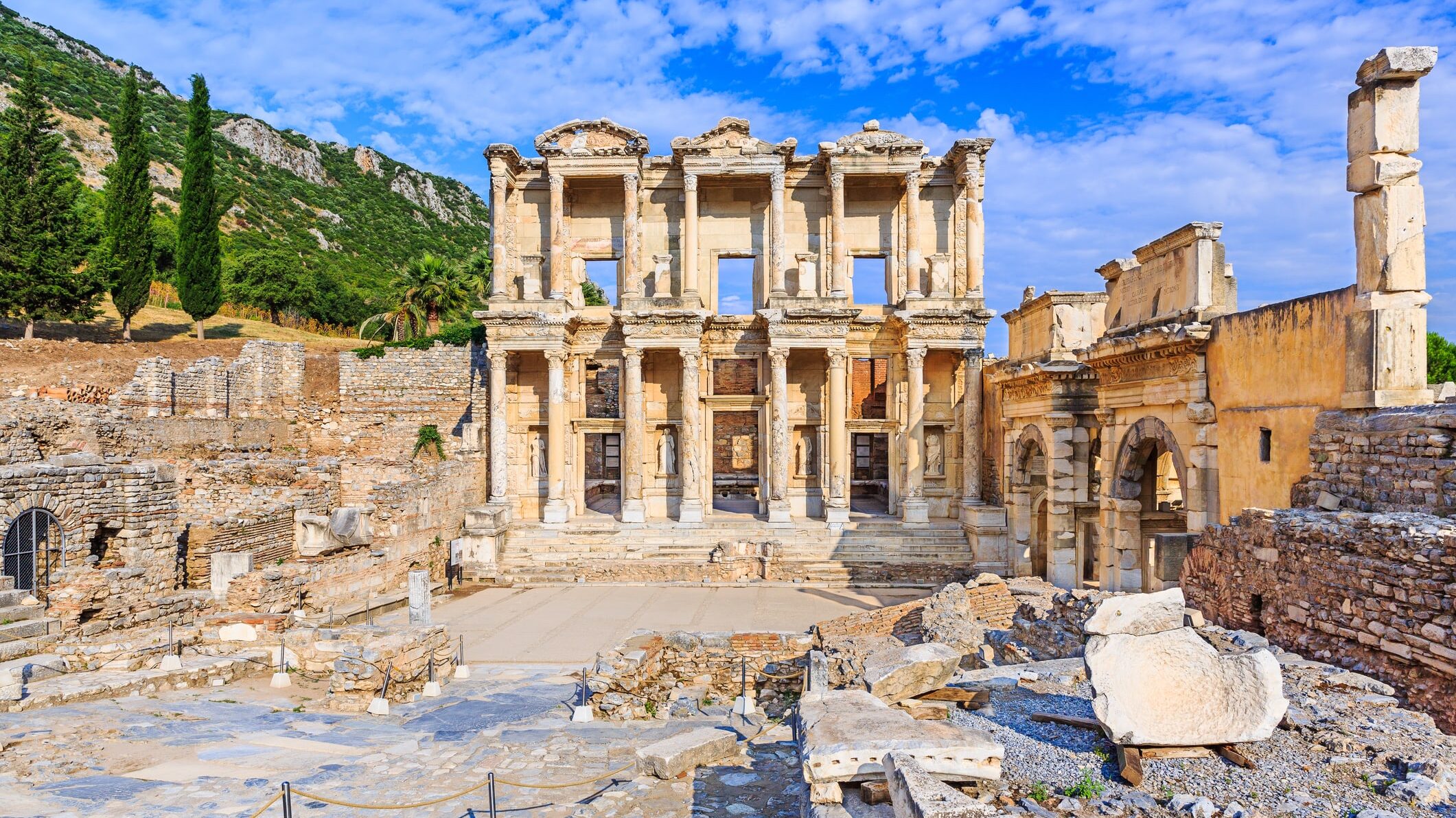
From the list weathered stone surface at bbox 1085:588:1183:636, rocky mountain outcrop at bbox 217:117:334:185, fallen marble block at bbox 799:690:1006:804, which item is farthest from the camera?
rocky mountain outcrop at bbox 217:117:334:185

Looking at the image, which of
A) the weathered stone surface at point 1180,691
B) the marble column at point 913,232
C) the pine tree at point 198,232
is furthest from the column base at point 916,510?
the pine tree at point 198,232

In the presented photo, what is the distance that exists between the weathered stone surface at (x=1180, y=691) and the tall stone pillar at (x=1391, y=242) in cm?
592

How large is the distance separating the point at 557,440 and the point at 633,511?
10.5ft

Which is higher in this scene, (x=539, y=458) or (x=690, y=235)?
(x=690, y=235)

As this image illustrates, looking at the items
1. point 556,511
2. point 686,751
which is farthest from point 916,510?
point 686,751

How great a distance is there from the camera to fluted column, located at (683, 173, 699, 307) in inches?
925

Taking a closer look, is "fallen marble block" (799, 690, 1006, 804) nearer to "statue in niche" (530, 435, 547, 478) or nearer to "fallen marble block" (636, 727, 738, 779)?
"fallen marble block" (636, 727, 738, 779)

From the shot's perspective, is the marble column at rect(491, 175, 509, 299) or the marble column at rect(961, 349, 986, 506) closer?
the marble column at rect(961, 349, 986, 506)

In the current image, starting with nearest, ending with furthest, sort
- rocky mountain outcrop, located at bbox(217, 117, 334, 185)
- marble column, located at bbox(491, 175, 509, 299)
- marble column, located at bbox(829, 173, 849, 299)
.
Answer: marble column, located at bbox(829, 173, 849, 299)
marble column, located at bbox(491, 175, 509, 299)
rocky mountain outcrop, located at bbox(217, 117, 334, 185)

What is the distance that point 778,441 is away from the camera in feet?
75.7

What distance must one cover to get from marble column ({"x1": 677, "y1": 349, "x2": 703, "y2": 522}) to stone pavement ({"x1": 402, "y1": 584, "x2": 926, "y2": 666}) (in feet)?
11.3

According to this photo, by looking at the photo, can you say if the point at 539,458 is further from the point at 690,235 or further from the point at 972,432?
the point at 972,432

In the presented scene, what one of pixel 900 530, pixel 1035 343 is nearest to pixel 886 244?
pixel 1035 343

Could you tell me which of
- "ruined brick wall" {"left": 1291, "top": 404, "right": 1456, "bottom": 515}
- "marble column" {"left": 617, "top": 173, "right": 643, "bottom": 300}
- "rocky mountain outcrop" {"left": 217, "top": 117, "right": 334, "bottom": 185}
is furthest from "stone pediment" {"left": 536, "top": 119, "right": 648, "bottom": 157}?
"rocky mountain outcrop" {"left": 217, "top": 117, "right": 334, "bottom": 185}
